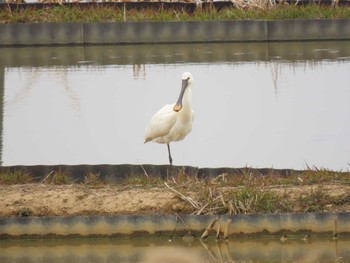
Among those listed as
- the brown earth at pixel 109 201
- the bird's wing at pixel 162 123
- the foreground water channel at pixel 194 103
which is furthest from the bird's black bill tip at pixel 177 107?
the brown earth at pixel 109 201

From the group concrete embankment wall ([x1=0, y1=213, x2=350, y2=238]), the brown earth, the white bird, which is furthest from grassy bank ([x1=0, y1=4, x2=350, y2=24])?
concrete embankment wall ([x1=0, y1=213, x2=350, y2=238])

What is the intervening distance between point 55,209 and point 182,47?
1396cm

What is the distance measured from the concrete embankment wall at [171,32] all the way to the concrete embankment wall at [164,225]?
14.4 meters

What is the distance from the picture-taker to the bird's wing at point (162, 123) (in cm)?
1376

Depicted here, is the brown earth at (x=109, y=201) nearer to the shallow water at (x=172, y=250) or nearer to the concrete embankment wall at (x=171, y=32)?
the shallow water at (x=172, y=250)

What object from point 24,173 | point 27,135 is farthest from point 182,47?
point 24,173

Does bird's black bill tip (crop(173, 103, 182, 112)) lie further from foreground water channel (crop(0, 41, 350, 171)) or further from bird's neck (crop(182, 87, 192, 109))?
foreground water channel (crop(0, 41, 350, 171))

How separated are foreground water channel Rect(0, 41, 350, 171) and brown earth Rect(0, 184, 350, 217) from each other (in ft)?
8.52

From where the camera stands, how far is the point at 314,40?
2483 centimetres

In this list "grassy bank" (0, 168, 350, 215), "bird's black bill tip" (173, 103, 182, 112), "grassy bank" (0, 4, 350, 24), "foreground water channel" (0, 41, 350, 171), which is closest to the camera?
"grassy bank" (0, 168, 350, 215)

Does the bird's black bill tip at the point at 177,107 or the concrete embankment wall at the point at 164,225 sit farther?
the bird's black bill tip at the point at 177,107

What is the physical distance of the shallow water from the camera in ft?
32.6

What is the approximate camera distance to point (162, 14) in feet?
83.3

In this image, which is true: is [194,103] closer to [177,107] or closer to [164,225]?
[177,107]
